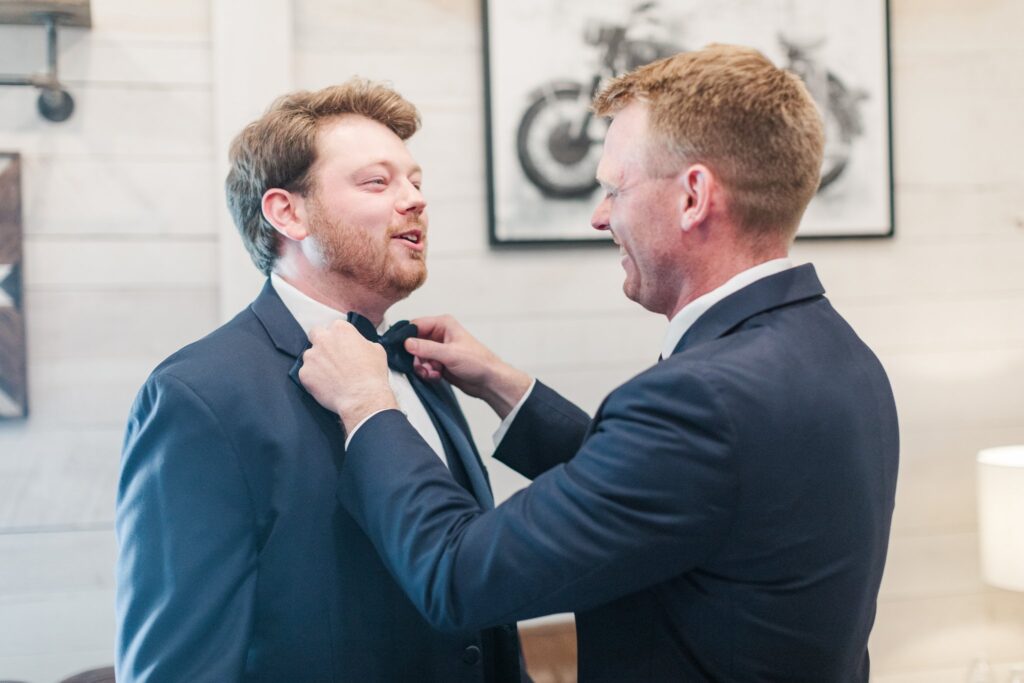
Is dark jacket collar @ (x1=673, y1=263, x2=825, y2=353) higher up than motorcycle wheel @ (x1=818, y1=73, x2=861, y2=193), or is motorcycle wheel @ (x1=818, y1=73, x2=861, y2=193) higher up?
motorcycle wheel @ (x1=818, y1=73, x2=861, y2=193)

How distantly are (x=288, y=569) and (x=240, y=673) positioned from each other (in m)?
0.15

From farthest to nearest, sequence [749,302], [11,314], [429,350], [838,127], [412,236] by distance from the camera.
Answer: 1. [838,127]
2. [11,314]
3. [429,350]
4. [412,236]
5. [749,302]

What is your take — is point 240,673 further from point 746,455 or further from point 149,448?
point 746,455

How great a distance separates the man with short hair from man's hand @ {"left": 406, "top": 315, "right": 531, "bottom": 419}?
13.6 inches

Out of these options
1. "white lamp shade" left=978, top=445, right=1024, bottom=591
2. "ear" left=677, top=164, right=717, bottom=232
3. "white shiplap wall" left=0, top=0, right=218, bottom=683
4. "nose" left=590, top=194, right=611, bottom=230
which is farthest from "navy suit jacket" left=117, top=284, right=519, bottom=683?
"white lamp shade" left=978, top=445, right=1024, bottom=591

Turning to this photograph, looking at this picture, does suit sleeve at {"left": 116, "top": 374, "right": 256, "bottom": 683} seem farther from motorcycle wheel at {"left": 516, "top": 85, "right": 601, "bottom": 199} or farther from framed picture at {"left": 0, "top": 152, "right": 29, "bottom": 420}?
motorcycle wheel at {"left": 516, "top": 85, "right": 601, "bottom": 199}

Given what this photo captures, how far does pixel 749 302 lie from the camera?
120 cm

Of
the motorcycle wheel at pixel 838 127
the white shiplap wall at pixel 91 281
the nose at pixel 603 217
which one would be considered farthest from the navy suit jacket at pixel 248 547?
the motorcycle wheel at pixel 838 127

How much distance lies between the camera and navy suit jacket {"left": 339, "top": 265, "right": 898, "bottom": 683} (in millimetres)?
1073

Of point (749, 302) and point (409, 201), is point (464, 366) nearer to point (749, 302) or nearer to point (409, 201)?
point (409, 201)

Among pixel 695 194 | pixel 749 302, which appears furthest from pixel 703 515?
pixel 695 194

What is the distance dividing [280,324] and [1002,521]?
1.72 meters

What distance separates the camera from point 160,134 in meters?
2.09

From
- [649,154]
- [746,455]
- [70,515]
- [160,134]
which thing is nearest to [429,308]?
[160,134]
